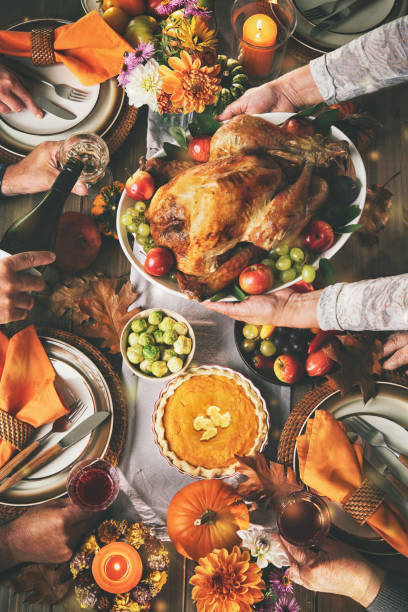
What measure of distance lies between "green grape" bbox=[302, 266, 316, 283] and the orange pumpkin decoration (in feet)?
2.32

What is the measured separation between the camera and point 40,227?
152cm

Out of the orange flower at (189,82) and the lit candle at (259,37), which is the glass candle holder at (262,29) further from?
the orange flower at (189,82)

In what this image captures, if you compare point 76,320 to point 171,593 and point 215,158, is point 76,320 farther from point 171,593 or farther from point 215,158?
point 171,593

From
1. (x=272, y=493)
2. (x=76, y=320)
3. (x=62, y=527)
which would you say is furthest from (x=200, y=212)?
(x=62, y=527)

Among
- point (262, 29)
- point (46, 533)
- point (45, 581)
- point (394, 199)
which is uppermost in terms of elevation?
point (262, 29)

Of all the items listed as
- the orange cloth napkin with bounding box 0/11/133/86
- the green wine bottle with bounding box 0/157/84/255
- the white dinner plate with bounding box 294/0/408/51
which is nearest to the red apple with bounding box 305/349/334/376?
the green wine bottle with bounding box 0/157/84/255

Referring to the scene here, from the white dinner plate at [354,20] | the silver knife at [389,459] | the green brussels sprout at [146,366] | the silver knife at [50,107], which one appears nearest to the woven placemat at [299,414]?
the silver knife at [389,459]

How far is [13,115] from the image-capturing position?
1555 mm

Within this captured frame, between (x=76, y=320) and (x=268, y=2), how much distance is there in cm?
126

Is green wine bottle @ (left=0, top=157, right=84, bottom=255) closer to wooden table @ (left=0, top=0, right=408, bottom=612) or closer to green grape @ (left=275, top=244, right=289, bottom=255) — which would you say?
wooden table @ (left=0, top=0, right=408, bottom=612)

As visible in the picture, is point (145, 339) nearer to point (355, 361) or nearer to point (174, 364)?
point (174, 364)

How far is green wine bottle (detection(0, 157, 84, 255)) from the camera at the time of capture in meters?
1.51

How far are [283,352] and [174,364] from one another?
0.37 metres

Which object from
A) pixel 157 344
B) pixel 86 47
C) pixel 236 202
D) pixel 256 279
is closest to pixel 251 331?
pixel 256 279
